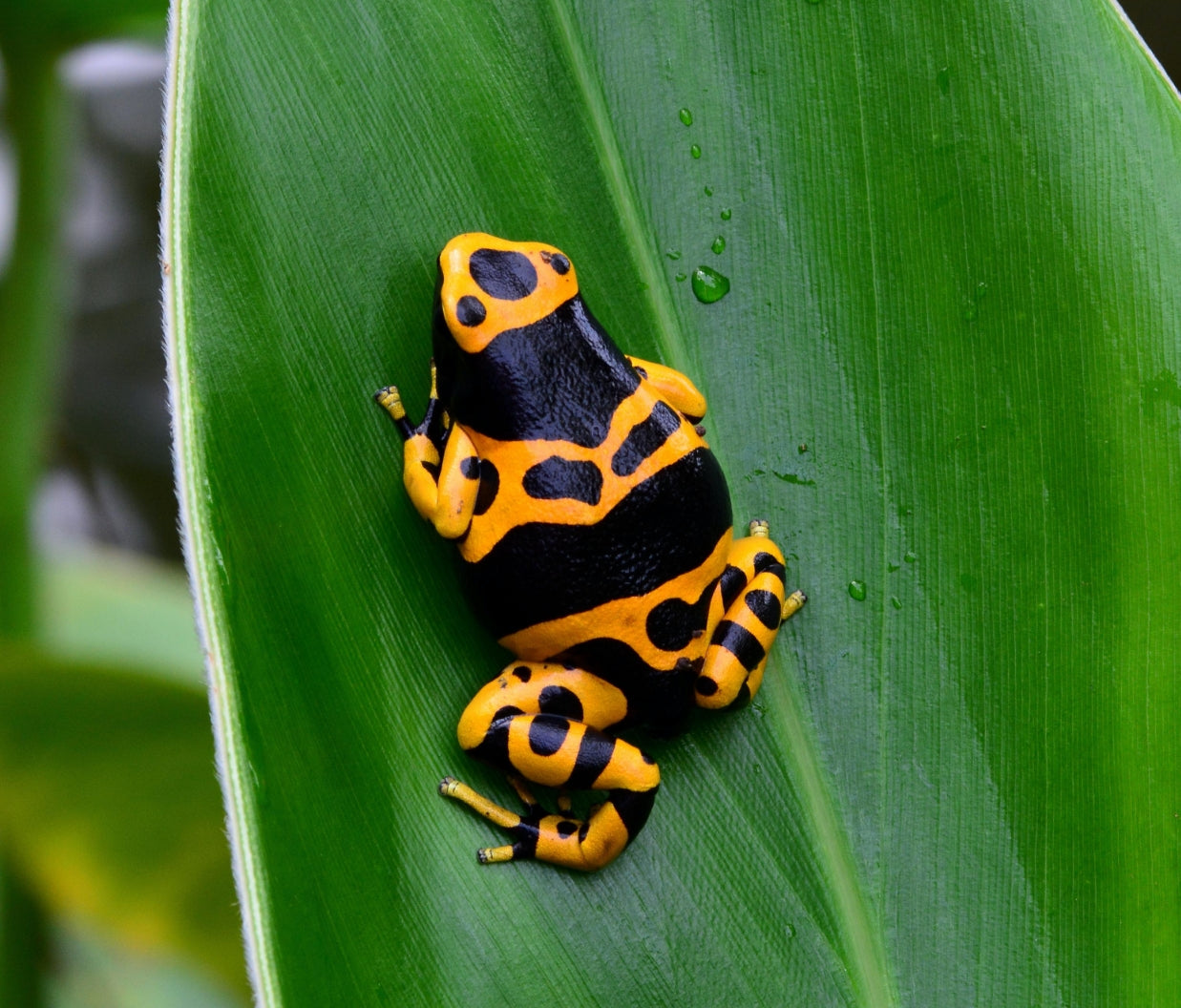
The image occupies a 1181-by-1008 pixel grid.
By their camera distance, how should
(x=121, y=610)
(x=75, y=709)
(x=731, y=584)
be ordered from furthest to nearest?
(x=121, y=610), (x=75, y=709), (x=731, y=584)

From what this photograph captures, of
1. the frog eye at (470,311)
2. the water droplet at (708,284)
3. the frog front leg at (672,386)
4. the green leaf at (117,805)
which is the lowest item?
the green leaf at (117,805)

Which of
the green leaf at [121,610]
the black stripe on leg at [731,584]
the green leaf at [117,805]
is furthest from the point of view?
the green leaf at [121,610]

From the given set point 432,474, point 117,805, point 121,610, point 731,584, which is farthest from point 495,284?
point 121,610

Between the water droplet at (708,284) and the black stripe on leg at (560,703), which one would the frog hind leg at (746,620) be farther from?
the water droplet at (708,284)

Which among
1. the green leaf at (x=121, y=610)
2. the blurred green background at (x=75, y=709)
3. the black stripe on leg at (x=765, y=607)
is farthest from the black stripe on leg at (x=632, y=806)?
the green leaf at (x=121, y=610)

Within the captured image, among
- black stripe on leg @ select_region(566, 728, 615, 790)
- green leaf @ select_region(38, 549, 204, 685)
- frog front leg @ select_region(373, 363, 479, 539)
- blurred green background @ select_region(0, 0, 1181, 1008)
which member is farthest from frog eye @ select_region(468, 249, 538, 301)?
green leaf @ select_region(38, 549, 204, 685)

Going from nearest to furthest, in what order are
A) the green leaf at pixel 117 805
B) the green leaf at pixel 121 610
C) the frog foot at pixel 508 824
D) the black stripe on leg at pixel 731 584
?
the frog foot at pixel 508 824
the black stripe on leg at pixel 731 584
the green leaf at pixel 117 805
the green leaf at pixel 121 610

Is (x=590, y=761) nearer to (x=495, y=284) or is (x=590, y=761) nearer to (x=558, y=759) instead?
(x=558, y=759)

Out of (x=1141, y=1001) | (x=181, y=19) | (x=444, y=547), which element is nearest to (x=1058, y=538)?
(x=1141, y=1001)

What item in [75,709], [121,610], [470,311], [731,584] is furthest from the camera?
[121,610]
